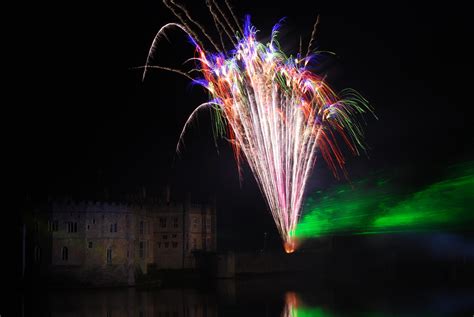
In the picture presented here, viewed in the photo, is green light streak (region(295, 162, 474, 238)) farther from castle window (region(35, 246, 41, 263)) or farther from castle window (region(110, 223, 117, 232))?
castle window (region(35, 246, 41, 263))

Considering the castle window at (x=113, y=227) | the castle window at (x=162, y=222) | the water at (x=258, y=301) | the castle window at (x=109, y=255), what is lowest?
the water at (x=258, y=301)

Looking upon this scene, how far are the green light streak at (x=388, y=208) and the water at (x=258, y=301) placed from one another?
717cm

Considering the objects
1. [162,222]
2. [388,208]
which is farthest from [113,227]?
[388,208]

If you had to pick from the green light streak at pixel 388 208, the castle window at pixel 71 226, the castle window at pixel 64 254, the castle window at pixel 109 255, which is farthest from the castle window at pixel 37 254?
the green light streak at pixel 388 208

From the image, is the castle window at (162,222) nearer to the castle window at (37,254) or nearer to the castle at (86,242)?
the castle at (86,242)

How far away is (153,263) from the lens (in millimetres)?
65750

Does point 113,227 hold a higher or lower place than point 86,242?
higher

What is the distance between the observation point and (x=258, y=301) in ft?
134

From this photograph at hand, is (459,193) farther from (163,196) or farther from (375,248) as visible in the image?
(163,196)

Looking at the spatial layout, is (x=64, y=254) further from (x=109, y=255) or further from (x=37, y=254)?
(x=109, y=255)

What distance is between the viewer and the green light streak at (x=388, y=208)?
51750 mm

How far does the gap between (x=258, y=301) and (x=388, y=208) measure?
25507 millimetres

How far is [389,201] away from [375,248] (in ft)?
61.0

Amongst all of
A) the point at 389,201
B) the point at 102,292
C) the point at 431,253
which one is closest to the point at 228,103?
the point at 102,292
